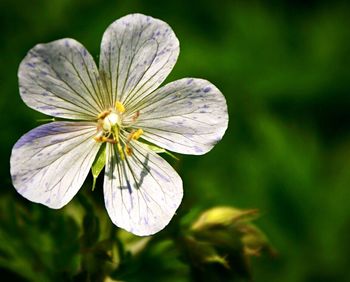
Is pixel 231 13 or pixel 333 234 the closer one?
pixel 333 234

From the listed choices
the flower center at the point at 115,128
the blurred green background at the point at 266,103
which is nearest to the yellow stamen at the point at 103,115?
the flower center at the point at 115,128

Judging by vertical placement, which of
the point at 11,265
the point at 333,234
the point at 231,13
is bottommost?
the point at 333,234

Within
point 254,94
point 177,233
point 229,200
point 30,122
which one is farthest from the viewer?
point 254,94

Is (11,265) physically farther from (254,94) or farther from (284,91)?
(284,91)

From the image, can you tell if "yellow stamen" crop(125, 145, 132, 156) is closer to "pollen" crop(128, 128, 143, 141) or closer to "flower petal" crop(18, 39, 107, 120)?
"pollen" crop(128, 128, 143, 141)

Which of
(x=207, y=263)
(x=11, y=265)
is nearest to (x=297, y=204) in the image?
(x=207, y=263)

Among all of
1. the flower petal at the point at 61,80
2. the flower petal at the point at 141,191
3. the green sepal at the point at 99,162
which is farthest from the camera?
the green sepal at the point at 99,162

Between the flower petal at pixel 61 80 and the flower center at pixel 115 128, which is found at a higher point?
the flower petal at pixel 61 80

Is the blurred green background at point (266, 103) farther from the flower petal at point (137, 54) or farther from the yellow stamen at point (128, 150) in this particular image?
the flower petal at point (137, 54)
